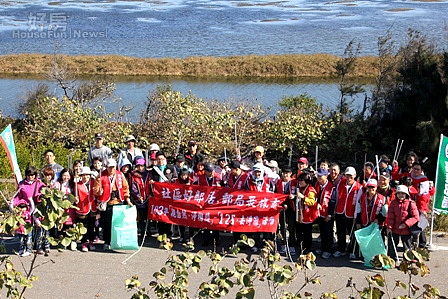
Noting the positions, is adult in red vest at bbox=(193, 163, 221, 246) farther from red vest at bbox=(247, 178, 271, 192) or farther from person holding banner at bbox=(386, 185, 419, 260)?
person holding banner at bbox=(386, 185, 419, 260)

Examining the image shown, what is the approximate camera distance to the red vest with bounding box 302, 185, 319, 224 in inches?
356

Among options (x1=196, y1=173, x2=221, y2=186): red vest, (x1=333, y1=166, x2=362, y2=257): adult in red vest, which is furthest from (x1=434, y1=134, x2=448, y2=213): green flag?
(x1=196, y1=173, x2=221, y2=186): red vest

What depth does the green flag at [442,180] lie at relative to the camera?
376 inches

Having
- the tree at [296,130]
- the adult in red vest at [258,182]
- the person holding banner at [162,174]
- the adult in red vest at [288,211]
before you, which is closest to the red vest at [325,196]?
the adult in red vest at [288,211]

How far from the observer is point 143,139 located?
15.4 m

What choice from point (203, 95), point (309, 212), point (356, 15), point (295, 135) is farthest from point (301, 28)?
point (309, 212)

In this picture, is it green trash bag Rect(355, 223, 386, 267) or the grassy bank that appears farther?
the grassy bank

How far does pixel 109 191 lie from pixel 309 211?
112 inches

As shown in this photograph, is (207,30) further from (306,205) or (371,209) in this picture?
(371,209)

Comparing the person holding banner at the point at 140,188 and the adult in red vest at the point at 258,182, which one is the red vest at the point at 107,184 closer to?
the person holding banner at the point at 140,188

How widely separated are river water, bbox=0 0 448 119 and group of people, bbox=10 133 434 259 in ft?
46.5

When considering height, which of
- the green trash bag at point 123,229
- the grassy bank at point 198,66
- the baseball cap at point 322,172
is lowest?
the grassy bank at point 198,66

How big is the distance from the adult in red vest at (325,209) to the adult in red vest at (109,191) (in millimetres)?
2739

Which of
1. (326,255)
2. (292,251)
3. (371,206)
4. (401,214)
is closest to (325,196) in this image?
(371,206)
